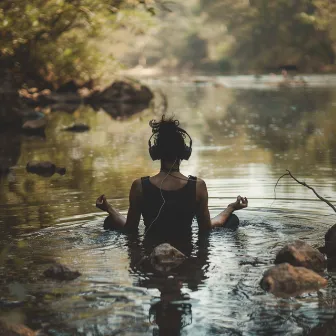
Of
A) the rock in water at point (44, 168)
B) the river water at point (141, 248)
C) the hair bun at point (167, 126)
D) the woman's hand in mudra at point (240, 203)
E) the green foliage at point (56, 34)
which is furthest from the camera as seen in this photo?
the green foliage at point (56, 34)

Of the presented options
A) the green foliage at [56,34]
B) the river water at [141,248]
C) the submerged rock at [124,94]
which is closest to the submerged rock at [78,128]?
the green foliage at [56,34]

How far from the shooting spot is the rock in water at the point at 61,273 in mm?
6758

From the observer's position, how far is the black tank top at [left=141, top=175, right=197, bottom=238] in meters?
7.78

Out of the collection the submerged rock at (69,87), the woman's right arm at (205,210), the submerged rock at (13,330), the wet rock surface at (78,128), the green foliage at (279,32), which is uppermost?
the green foliage at (279,32)

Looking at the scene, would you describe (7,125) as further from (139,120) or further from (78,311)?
(78,311)

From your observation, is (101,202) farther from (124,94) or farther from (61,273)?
(124,94)

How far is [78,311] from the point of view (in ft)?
19.3

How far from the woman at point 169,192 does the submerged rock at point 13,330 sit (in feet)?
8.80

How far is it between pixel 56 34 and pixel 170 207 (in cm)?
2797

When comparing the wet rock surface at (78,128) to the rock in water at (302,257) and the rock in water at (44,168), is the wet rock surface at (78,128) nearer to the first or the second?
the rock in water at (44,168)

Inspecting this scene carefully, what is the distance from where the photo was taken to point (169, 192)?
7.76m

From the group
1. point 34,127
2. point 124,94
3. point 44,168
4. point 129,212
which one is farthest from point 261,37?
point 129,212

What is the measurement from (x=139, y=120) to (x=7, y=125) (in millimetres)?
4747

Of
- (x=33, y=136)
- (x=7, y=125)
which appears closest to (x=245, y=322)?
(x=33, y=136)
